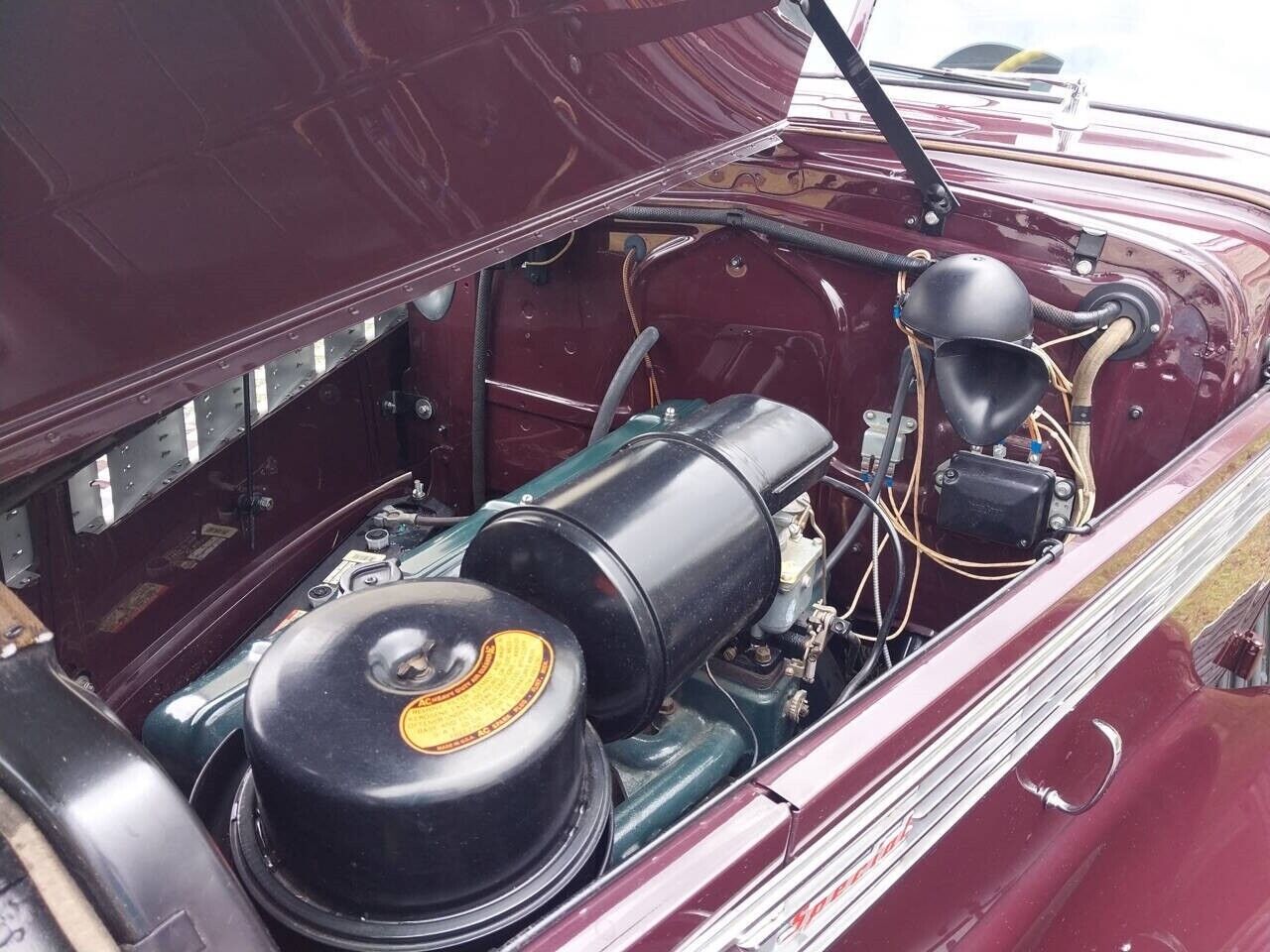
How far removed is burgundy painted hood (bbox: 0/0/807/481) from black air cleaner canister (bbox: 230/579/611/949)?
29 cm

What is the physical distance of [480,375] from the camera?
2209 mm

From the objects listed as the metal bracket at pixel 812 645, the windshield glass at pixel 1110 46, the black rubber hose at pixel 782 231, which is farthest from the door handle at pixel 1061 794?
the windshield glass at pixel 1110 46

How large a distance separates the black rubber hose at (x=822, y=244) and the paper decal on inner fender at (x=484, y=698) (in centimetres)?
104

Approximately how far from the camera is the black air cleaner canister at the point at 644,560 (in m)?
1.05

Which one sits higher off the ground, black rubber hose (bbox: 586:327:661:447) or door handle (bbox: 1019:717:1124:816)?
black rubber hose (bbox: 586:327:661:447)

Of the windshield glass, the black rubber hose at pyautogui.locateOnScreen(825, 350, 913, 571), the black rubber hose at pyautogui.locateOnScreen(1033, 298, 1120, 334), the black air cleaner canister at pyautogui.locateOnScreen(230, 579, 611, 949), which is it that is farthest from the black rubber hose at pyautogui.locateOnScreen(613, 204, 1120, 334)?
the black air cleaner canister at pyautogui.locateOnScreen(230, 579, 611, 949)

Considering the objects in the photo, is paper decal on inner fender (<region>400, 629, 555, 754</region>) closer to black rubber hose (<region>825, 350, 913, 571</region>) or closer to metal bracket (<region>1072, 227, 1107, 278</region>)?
black rubber hose (<region>825, 350, 913, 571</region>)

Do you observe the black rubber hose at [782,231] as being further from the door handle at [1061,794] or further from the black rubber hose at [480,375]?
the door handle at [1061,794]

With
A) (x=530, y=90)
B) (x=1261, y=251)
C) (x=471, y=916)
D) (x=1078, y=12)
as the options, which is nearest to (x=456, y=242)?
(x=530, y=90)

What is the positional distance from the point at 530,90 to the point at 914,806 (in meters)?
0.87

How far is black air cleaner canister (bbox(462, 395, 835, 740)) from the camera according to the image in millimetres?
1053

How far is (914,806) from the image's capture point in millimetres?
964

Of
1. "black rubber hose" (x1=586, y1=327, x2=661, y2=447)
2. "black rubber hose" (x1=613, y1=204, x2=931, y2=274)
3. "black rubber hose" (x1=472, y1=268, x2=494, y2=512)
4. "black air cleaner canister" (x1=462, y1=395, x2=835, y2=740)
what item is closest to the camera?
"black air cleaner canister" (x1=462, y1=395, x2=835, y2=740)

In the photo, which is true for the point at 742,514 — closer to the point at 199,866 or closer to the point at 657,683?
the point at 657,683
